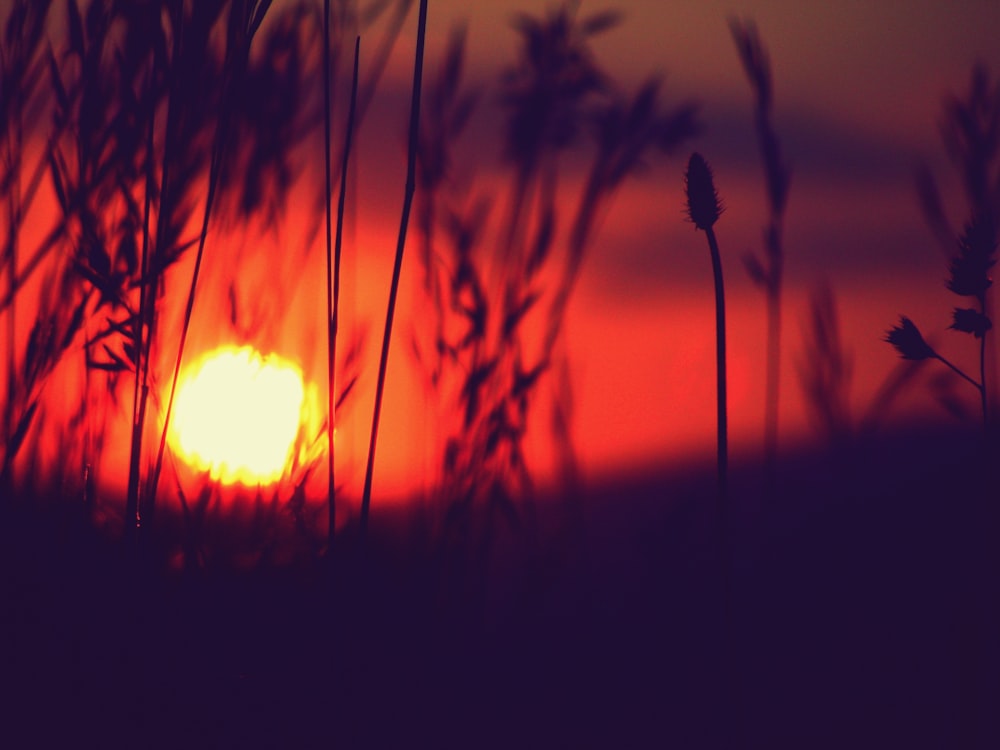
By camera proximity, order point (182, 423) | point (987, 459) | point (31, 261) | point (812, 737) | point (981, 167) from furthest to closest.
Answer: point (182, 423), point (31, 261), point (981, 167), point (987, 459), point (812, 737)

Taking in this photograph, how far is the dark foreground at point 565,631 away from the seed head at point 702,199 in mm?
301

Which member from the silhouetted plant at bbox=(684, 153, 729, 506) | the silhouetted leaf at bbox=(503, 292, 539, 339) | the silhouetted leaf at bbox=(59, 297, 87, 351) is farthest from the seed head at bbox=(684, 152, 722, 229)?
the silhouetted leaf at bbox=(59, 297, 87, 351)

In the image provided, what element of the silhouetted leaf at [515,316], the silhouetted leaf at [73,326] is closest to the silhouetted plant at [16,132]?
the silhouetted leaf at [73,326]

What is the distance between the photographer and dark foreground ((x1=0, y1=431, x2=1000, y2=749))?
106cm

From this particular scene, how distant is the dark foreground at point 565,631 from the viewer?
1.06 m

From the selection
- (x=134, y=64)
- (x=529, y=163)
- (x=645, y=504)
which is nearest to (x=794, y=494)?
(x=645, y=504)

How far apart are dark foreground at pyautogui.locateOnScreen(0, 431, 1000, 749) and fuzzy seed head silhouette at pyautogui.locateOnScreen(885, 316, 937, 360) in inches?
6.6

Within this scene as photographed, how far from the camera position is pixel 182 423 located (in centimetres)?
146

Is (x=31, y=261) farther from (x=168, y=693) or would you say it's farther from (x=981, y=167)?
(x=981, y=167)

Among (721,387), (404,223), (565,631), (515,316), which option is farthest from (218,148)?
(565,631)

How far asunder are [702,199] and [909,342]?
0.30m

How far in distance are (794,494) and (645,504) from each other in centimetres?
22

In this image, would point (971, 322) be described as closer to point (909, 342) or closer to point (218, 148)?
point (909, 342)

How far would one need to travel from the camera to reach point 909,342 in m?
1.08
